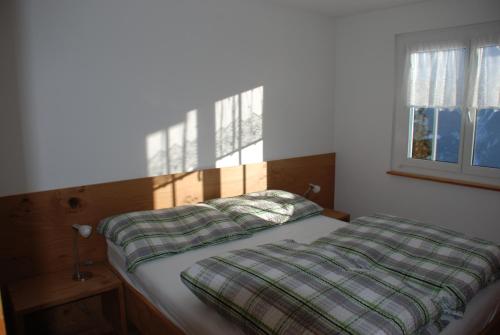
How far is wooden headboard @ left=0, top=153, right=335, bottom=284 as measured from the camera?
229cm

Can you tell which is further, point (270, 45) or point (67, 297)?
point (270, 45)

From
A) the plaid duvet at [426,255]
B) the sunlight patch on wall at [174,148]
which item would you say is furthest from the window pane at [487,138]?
the sunlight patch on wall at [174,148]

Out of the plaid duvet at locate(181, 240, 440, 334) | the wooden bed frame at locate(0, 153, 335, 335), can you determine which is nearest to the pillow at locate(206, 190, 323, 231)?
the wooden bed frame at locate(0, 153, 335, 335)

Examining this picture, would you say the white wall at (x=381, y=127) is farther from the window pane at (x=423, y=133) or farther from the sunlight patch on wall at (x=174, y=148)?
the sunlight patch on wall at (x=174, y=148)

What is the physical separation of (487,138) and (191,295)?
2.54 m

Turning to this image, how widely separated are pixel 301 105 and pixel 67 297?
2.51 m

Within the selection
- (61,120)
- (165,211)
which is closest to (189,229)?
(165,211)

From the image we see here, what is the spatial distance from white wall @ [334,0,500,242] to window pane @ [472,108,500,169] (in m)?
0.24

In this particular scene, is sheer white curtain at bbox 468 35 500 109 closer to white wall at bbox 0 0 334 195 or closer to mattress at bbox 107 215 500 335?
white wall at bbox 0 0 334 195

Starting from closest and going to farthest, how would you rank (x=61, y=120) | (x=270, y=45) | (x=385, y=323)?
(x=385, y=323) → (x=61, y=120) → (x=270, y=45)

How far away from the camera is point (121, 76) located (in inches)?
101

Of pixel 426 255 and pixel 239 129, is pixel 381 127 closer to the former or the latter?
pixel 239 129

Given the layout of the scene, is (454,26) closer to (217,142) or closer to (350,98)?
(350,98)

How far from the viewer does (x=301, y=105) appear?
3715 mm
